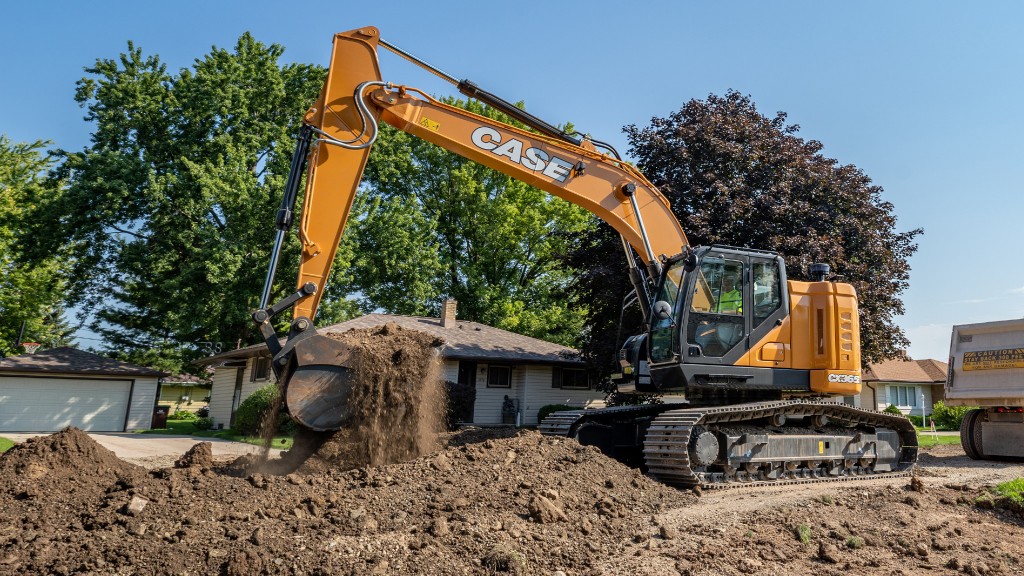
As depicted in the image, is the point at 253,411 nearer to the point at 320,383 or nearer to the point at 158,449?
the point at 158,449

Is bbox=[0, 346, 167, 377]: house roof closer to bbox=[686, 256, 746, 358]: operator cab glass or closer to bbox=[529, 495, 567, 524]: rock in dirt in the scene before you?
bbox=[686, 256, 746, 358]: operator cab glass

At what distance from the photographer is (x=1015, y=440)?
494 inches

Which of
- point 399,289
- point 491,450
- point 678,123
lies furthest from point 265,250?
point 491,450

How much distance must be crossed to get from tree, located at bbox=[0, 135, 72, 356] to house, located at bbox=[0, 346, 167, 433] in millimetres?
4855

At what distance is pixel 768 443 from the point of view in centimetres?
915

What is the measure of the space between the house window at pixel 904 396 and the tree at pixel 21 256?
37550 mm

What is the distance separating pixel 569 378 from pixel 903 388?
67.8ft

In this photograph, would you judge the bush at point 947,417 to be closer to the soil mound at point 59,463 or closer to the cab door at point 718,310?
the cab door at point 718,310

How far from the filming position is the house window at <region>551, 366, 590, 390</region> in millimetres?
25234

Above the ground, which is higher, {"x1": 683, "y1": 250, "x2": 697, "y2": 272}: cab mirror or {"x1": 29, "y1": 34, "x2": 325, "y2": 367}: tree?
{"x1": 29, "y1": 34, "x2": 325, "y2": 367}: tree

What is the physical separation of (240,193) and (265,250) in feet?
7.19

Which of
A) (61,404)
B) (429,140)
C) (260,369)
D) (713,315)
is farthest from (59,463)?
(61,404)

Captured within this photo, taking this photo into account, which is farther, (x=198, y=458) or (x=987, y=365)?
(x=987, y=365)

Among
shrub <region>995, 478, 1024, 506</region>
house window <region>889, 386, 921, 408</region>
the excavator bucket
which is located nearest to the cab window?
shrub <region>995, 478, 1024, 506</region>
